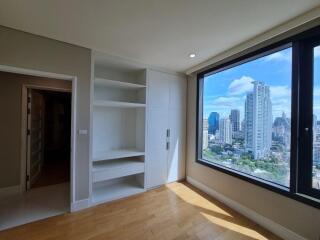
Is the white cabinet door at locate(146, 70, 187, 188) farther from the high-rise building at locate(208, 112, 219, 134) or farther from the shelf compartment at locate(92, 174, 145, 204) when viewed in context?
the high-rise building at locate(208, 112, 219, 134)

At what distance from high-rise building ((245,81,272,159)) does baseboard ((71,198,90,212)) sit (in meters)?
2.61

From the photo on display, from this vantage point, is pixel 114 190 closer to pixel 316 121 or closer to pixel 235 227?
pixel 235 227

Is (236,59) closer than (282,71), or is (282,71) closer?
(282,71)

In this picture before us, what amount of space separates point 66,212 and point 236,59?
344cm

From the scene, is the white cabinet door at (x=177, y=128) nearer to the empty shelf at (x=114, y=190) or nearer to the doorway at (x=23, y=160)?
the empty shelf at (x=114, y=190)

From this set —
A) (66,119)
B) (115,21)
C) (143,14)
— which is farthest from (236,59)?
(66,119)

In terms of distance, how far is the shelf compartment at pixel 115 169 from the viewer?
2.73 metres

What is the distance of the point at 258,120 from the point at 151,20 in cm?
194

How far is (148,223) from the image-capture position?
2221mm

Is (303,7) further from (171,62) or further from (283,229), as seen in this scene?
(283,229)

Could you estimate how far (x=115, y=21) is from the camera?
6.16 ft

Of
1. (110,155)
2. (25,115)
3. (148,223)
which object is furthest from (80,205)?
(25,115)

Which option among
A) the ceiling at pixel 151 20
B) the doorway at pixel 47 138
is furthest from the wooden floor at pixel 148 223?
the ceiling at pixel 151 20

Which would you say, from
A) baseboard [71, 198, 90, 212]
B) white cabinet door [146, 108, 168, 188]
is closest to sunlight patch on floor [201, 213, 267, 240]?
white cabinet door [146, 108, 168, 188]
